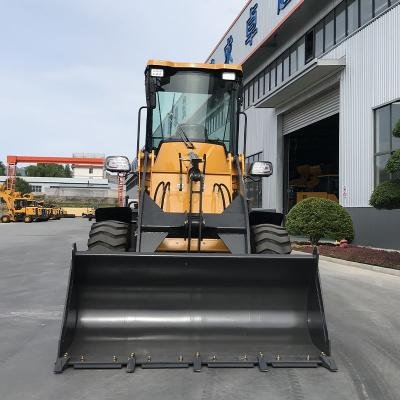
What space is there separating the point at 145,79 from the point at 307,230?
13.2 metres

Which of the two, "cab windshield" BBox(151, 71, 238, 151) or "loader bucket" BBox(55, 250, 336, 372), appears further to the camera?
"cab windshield" BBox(151, 71, 238, 151)

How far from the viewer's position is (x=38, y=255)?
16891mm

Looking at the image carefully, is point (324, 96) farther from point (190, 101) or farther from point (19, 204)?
point (19, 204)

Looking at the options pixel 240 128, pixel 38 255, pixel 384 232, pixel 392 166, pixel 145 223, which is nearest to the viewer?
pixel 145 223

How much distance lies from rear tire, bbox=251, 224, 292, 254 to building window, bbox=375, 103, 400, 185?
12676 millimetres

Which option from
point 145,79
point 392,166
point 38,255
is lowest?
point 38,255

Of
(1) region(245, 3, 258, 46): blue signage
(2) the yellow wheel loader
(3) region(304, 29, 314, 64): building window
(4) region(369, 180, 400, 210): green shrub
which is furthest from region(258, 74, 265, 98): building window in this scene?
(2) the yellow wheel loader

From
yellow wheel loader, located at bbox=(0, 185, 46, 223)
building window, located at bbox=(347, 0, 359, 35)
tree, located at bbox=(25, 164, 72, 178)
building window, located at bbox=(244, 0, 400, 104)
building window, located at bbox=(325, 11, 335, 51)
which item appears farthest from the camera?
tree, located at bbox=(25, 164, 72, 178)

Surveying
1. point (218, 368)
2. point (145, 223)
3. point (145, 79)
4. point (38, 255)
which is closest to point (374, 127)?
point (38, 255)

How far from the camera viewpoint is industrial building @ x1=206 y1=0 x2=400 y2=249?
18.9m

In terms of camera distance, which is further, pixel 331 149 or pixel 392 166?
pixel 331 149

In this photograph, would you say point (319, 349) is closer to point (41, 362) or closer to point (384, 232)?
point (41, 362)

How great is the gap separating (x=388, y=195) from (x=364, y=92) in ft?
26.0

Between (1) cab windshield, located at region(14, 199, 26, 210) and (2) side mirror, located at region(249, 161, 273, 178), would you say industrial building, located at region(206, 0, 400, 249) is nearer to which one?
(2) side mirror, located at region(249, 161, 273, 178)
